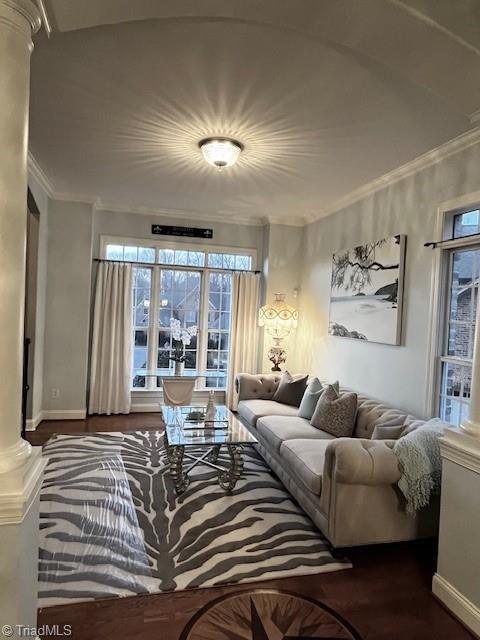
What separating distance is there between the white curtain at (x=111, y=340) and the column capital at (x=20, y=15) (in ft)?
13.2

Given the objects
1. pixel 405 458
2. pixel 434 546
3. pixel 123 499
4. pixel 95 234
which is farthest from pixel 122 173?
pixel 434 546

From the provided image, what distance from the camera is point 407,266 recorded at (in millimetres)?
3598

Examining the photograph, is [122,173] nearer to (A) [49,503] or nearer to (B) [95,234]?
(B) [95,234]

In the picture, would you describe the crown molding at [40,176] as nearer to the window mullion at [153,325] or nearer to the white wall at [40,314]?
the white wall at [40,314]

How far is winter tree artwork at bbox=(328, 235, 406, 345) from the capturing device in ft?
12.1

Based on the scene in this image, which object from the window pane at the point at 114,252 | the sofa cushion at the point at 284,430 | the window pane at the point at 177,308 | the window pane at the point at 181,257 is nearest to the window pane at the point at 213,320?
the window pane at the point at 177,308

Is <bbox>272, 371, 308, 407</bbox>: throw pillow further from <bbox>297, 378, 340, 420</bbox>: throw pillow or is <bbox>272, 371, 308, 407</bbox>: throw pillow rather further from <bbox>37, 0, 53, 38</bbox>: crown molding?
<bbox>37, 0, 53, 38</bbox>: crown molding

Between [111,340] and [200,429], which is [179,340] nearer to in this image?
[111,340]

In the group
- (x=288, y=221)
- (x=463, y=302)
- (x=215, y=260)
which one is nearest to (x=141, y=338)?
(x=215, y=260)

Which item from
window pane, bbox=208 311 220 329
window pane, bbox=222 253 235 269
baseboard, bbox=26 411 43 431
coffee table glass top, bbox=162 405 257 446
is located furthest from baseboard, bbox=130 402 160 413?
window pane, bbox=222 253 235 269

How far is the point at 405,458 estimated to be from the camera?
2457mm

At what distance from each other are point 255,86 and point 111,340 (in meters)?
3.85

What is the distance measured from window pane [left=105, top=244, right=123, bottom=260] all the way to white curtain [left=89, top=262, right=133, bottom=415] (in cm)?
19

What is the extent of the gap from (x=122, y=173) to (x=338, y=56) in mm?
2674
